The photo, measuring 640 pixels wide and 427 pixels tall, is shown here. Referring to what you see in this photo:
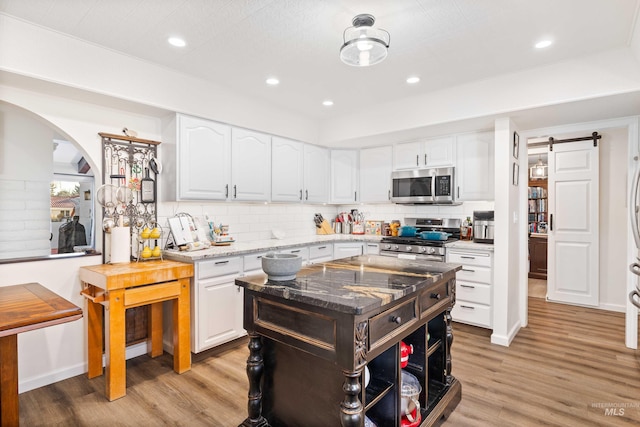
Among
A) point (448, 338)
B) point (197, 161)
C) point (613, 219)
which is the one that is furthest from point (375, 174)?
point (613, 219)

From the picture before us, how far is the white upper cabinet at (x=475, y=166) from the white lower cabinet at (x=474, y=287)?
695mm

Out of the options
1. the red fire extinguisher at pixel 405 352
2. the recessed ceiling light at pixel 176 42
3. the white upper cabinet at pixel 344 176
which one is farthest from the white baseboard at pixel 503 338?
the recessed ceiling light at pixel 176 42

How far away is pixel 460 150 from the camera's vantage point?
3904mm

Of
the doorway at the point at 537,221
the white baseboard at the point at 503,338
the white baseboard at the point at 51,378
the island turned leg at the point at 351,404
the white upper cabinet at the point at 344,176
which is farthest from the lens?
the doorway at the point at 537,221

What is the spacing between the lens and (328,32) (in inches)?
93.4

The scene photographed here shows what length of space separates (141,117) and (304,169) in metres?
1.99

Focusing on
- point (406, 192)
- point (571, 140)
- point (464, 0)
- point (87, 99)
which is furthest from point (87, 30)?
point (571, 140)

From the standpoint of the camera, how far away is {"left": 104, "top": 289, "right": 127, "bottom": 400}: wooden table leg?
232 cm

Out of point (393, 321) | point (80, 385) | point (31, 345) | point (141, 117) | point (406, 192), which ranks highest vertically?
point (141, 117)

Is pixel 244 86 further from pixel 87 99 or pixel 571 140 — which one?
pixel 571 140

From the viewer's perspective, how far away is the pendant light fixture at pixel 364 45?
1.99 metres

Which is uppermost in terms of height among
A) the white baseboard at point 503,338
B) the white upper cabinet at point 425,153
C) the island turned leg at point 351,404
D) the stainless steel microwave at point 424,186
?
the white upper cabinet at point 425,153

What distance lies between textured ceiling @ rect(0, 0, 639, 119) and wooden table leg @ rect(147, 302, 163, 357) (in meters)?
2.20

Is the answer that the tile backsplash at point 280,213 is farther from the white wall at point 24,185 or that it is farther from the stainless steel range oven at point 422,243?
the white wall at point 24,185
